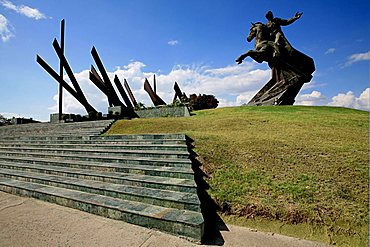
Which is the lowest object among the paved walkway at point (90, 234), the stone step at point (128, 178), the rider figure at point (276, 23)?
the paved walkway at point (90, 234)

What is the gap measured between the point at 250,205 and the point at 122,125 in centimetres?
1005

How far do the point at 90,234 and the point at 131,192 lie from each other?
99cm

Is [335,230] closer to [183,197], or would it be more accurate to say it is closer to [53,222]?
[183,197]

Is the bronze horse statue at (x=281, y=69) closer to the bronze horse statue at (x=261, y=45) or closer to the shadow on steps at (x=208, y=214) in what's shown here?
the bronze horse statue at (x=261, y=45)

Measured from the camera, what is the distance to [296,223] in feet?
10.3

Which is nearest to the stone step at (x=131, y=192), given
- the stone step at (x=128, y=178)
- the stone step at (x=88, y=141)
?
the stone step at (x=128, y=178)

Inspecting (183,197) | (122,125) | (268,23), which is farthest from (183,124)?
(268,23)

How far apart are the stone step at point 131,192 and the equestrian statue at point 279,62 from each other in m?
16.0

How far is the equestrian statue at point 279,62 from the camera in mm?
17878

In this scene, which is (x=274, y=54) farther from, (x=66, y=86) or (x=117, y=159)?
(x=66, y=86)

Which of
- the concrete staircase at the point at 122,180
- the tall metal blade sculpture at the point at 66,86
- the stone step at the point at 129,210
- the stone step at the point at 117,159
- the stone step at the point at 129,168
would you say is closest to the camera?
the stone step at the point at 129,210

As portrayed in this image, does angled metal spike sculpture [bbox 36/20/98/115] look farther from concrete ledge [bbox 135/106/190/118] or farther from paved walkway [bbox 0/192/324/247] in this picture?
paved walkway [bbox 0/192/324/247]

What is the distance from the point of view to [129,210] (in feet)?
10.8

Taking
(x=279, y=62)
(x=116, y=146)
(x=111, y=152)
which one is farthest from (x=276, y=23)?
(x=111, y=152)
